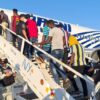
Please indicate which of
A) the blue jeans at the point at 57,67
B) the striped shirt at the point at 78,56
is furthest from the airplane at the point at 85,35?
the striped shirt at the point at 78,56

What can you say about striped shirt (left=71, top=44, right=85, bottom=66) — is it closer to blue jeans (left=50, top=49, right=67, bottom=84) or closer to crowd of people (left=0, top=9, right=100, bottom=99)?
crowd of people (left=0, top=9, right=100, bottom=99)

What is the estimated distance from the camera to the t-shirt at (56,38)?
29.7 ft

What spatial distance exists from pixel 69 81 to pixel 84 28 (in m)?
16.0

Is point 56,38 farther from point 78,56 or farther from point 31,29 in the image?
point 31,29

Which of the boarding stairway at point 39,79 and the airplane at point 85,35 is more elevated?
the airplane at point 85,35

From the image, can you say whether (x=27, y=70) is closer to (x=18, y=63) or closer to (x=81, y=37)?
(x=18, y=63)

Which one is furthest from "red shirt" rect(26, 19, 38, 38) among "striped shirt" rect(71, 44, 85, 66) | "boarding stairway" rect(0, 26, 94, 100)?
"striped shirt" rect(71, 44, 85, 66)

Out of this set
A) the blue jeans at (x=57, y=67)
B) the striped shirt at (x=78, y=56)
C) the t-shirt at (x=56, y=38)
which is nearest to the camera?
the striped shirt at (x=78, y=56)

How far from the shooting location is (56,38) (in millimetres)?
9109

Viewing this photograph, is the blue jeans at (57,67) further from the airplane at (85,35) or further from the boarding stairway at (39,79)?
the airplane at (85,35)

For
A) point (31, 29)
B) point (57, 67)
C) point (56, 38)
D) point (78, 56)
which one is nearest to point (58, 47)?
point (56, 38)

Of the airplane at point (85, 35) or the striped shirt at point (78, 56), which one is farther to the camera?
the airplane at point (85, 35)

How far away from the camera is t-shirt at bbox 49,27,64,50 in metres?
9.05

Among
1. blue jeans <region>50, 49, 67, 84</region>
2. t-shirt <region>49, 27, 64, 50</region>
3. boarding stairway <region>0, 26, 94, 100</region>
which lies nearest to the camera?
boarding stairway <region>0, 26, 94, 100</region>
